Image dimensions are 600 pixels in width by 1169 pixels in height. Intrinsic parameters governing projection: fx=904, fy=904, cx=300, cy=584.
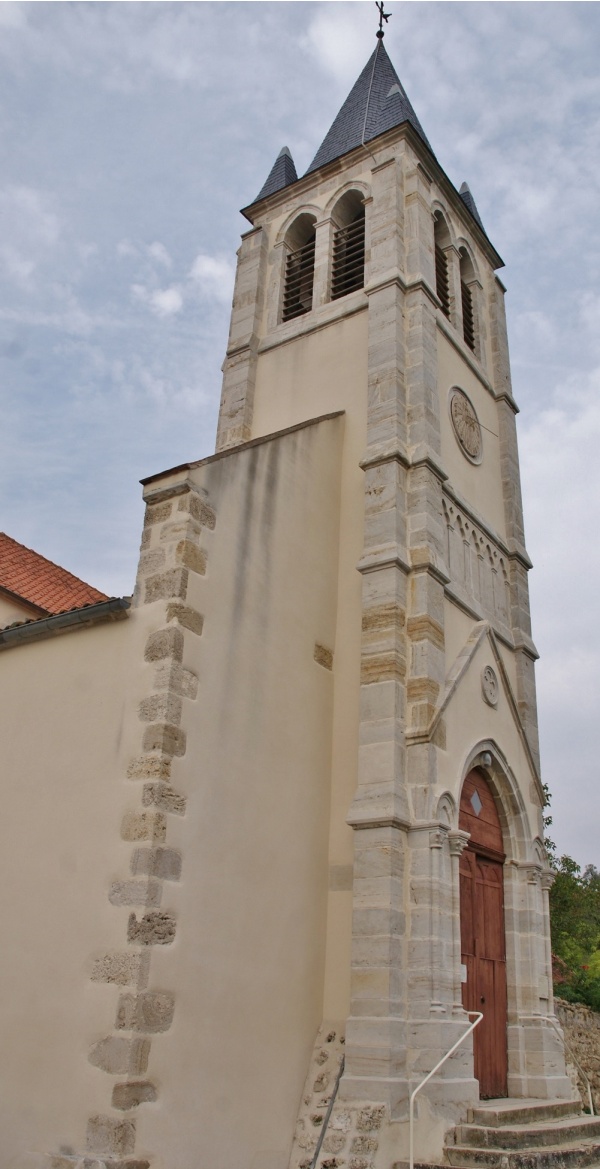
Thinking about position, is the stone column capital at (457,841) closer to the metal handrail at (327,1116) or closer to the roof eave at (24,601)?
the metal handrail at (327,1116)

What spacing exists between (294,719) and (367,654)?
1094 mm

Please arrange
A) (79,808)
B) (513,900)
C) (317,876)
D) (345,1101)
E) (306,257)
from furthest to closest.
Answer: (306,257) < (513,900) < (317,876) < (345,1101) < (79,808)

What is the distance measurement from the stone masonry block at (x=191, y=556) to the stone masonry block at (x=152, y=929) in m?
2.48

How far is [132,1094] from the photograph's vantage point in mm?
5406

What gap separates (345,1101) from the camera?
7004 millimetres

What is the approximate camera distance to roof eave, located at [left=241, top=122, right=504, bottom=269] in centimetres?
1226

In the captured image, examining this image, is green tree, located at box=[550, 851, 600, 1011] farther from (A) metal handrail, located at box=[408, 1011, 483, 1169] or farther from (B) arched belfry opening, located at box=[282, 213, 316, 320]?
(B) arched belfry opening, located at box=[282, 213, 316, 320]

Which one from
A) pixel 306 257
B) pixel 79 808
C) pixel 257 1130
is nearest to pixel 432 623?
pixel 79 808

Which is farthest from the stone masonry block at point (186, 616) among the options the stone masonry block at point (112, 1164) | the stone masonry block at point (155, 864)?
the stone masonry block at point (112, 1164)

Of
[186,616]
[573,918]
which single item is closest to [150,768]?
[186,616]

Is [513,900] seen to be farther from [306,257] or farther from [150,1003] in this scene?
[306,257]

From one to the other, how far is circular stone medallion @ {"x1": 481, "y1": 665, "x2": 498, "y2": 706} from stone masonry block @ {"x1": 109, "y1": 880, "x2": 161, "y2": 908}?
16.0 feet

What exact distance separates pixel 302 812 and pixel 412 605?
2.35 metres

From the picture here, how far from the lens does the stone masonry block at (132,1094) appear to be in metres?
5.35
